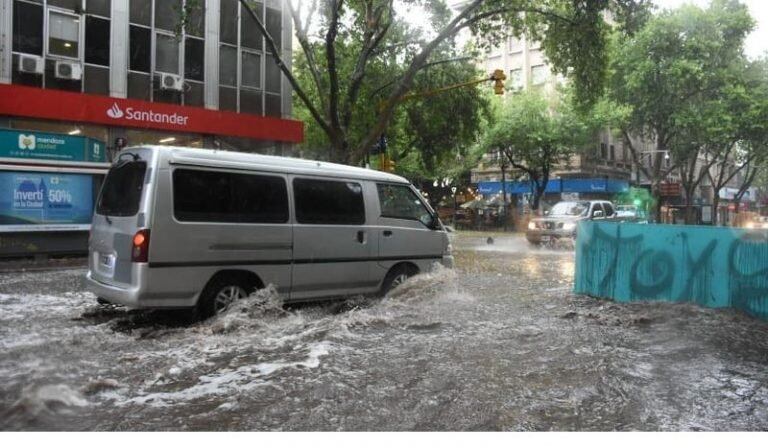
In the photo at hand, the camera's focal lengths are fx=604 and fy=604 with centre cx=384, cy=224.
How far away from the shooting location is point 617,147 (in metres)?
46.6

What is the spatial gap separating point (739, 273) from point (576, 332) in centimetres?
242

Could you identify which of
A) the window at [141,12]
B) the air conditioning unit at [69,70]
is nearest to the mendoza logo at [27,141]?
the air conditioning unit at [69,70]

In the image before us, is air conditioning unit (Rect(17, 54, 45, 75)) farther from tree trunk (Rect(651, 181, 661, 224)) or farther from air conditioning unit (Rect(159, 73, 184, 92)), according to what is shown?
tree trunk (Rect(651, 181, 661, 224))

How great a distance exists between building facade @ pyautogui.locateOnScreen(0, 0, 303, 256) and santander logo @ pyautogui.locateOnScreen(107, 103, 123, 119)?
3 centimetres

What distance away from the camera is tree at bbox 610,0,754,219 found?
2700cm

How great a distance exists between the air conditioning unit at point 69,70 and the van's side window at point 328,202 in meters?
14.2

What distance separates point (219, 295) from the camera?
654 centimetres

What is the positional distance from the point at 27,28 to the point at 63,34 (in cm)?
99

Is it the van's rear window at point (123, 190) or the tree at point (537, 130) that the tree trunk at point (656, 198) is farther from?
the van's rear window at point (123, 190)

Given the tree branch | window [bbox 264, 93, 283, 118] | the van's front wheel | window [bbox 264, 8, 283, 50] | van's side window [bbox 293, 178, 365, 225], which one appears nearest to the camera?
van's side window [bbox 293, 178, 365, 225]

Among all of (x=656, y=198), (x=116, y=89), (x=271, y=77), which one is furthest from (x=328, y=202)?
(x=656, y=198)

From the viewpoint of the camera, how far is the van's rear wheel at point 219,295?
6.45 metres

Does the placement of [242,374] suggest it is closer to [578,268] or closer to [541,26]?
[578,268]

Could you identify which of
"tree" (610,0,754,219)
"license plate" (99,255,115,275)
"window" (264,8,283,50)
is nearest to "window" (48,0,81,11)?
"window" (264,8,283,50)
